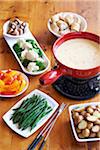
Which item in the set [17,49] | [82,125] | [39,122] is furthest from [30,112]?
[17,49]

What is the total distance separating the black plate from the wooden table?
0.7 inches

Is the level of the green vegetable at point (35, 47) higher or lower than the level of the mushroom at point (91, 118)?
higher

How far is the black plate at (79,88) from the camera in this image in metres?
1.22

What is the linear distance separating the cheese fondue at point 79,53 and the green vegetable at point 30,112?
15cm

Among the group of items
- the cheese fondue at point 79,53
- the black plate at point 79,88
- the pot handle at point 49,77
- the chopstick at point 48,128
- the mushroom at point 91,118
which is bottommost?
the chopstick at point 48,128

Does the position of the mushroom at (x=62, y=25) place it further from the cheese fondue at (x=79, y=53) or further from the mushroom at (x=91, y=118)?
the mushroom at (x=91, y=118)

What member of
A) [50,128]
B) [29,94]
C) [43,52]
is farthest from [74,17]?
[50,128]

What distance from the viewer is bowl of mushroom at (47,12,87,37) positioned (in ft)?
4.77

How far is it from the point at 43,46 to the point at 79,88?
11.1 inches

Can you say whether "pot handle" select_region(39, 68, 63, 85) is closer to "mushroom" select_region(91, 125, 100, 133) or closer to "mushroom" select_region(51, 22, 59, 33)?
"mushroom" select_region(91, 125, 100, 133)

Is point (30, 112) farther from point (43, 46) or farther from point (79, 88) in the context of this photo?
point (43, 46)

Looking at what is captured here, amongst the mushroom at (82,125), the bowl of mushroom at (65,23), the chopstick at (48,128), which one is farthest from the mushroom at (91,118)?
the bowl of mushroom at (65,23)

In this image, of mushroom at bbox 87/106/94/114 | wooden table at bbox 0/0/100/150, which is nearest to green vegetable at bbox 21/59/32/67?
wooden table at bbox 0/0/100/150

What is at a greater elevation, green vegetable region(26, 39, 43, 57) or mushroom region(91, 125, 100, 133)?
green vegetable region(26, 39, 43, 57)
